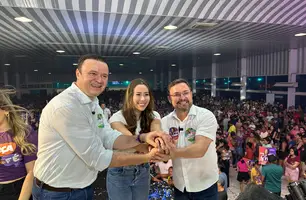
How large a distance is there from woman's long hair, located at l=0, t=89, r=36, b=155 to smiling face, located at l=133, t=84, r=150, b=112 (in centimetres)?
87

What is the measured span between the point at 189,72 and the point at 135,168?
17.8m

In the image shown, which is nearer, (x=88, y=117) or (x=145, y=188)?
(x=88, y=117)

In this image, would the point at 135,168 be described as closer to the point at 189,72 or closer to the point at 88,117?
the point at 88,117

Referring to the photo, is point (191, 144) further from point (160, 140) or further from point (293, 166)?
point (293, 166)

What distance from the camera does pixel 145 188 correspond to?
6.55 feet

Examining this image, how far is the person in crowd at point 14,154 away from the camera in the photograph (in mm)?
1730

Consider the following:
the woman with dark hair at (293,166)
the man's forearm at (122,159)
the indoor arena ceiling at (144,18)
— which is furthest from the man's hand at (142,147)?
the woman with dark hair at (293,166)

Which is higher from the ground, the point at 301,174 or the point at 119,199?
the point at 119,199

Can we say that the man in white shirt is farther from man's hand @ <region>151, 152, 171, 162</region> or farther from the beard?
man's hand @ <region>151, 152, 171, 162</region>

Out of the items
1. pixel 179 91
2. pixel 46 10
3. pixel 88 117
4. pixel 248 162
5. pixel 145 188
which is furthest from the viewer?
pixel 248 162

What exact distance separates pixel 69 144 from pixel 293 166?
493 cm

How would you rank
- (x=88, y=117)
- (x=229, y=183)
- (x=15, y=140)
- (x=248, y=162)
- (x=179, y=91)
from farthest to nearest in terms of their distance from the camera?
(x=229, y=183) < (x=248, y=162) < (x=179, y=91) < (x=15, y=140) < (x=88, y=117)

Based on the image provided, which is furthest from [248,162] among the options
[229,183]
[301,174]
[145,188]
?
[145,188]

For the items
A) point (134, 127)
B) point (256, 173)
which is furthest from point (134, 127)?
point (256, 173)
